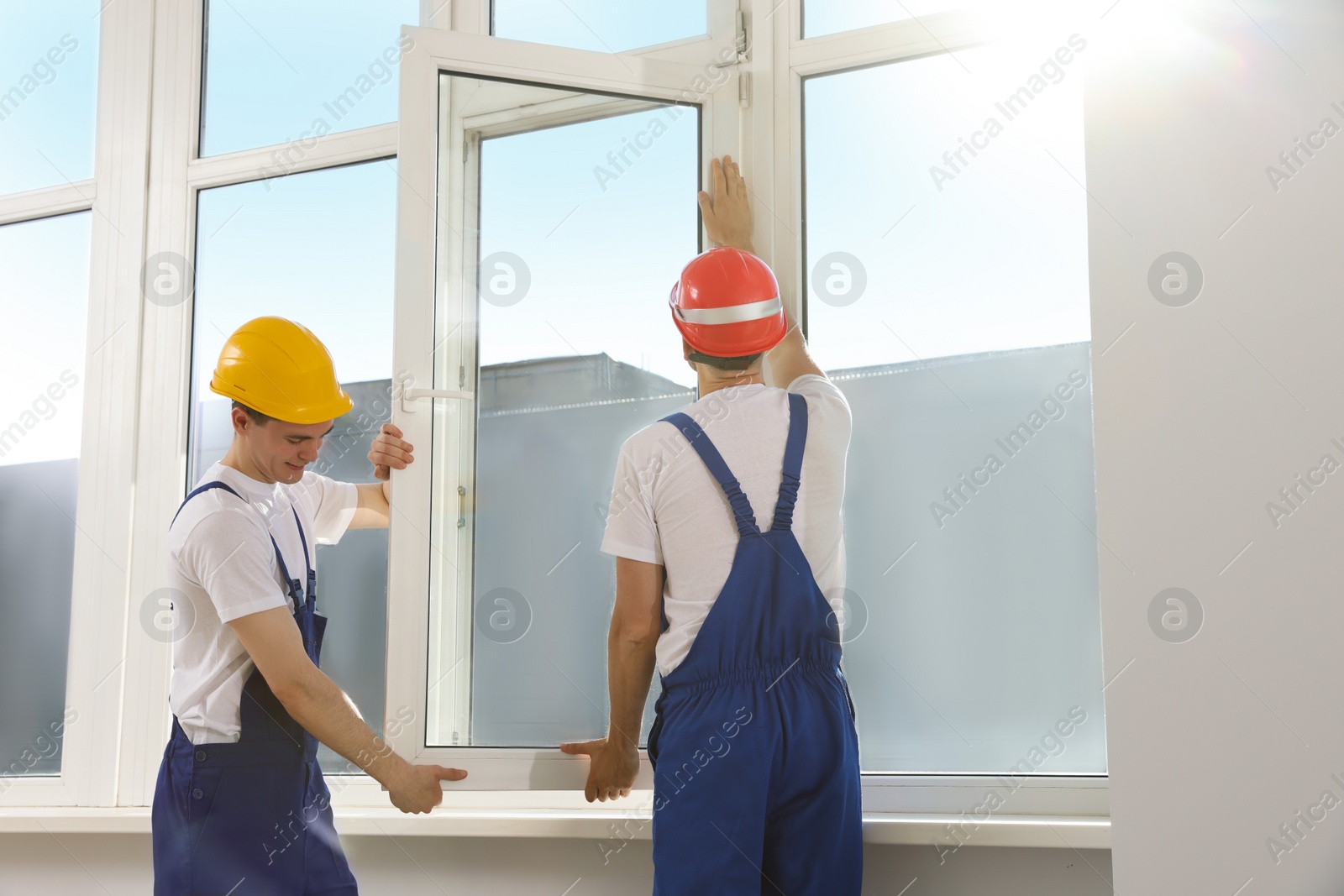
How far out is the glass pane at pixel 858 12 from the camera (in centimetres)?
202

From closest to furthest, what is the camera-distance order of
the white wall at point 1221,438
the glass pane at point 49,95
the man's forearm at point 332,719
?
the white wall at point 1221,438
the man's forearm at point 332,719
the glass pane at point 49,95

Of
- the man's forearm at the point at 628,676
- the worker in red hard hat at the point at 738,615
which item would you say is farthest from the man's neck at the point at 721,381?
the man's forearm at the point at 628,676

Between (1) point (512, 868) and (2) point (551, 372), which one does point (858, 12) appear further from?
(1) point (512, 868)

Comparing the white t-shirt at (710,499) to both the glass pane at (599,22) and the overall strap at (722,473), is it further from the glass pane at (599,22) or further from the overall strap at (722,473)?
the glass pane at (599,22)

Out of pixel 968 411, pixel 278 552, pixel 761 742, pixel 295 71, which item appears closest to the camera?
pixel 761 742

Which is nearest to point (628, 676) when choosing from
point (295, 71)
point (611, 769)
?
point (611, 769)

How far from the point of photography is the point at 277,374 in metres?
1.83

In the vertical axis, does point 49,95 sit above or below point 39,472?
above

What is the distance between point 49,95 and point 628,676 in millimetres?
2330

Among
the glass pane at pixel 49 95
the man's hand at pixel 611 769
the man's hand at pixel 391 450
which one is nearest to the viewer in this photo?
the man's hand at pixel 611 769

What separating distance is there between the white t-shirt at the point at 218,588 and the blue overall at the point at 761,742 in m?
0.72

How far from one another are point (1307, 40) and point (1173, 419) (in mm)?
522

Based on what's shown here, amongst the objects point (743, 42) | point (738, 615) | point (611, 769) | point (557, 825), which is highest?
point (743, 42)

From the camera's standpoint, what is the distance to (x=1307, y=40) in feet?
4.36
